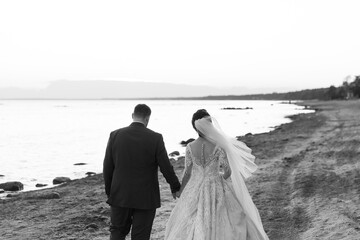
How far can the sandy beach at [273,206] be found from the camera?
836 cm

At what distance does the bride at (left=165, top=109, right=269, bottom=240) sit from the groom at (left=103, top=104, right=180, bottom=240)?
0.57 metres

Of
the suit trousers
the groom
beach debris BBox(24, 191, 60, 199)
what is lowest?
beach debris BBox(24, 191, 60, 199)

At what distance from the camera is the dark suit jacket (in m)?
5.37

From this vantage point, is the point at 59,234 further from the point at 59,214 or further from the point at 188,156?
the point at 188,156

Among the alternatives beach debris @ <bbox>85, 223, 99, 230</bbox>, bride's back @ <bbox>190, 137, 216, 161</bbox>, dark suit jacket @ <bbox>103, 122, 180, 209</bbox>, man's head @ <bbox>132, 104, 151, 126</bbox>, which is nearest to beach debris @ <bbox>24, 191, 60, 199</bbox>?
beach debris @ <bbox>85, 223, 99, 230</bbox>

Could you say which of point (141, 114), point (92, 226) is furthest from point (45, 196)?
point (141, 114)

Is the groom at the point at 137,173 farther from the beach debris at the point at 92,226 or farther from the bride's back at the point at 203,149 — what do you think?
the beach debris at the point at 92,226

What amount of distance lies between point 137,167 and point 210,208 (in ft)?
3.86

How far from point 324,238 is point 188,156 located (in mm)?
3233

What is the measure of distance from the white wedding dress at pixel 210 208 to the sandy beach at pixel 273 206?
2203 mm

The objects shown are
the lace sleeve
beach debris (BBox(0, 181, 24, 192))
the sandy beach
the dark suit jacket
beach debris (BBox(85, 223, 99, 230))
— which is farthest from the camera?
beach debris (BBox(0, 181, 24, 192))

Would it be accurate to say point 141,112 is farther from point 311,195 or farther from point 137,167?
point 311,195

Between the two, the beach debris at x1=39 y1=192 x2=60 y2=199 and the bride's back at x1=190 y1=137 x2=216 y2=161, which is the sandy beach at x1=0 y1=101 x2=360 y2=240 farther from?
the bride's back at x1=190 y1=137 x2=216 y2=161

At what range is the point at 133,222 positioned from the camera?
549 cm
